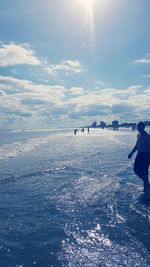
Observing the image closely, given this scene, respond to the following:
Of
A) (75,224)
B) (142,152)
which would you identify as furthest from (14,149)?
(75,224)

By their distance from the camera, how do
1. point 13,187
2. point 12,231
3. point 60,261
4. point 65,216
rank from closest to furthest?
point 60,261 < point 12,231 < point 65,216 < point 13,187

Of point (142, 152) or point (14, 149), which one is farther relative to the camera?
point (14, 149)

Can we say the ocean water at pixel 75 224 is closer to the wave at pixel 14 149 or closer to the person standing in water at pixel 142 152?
the person standing in water at pixel 142 152

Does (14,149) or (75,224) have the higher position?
(75,224)

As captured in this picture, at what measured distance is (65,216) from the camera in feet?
25.3

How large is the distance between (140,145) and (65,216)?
14.2 feet

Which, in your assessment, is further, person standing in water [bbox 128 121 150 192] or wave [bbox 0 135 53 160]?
wave [bbox 0 135 53 160]

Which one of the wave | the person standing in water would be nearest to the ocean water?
the person standing in water

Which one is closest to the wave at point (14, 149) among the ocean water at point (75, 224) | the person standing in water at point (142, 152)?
the ocean water at point (75, 224)

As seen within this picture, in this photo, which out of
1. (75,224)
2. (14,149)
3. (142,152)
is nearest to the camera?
(75,224)

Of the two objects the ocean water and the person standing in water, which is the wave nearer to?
the ocean water

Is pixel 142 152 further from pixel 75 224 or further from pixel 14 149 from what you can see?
pixel 14 149

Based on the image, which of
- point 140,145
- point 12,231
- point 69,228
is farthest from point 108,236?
point 140,145

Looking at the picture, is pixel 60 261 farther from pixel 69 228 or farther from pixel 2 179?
pixel 2 179
